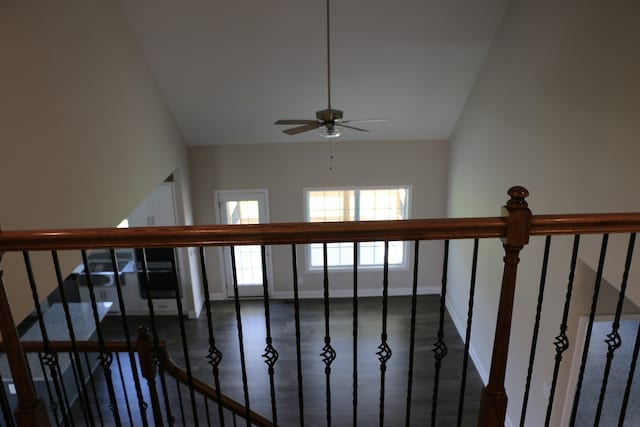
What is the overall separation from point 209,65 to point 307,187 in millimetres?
2704

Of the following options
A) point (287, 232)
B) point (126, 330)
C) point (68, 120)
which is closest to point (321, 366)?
point (68, 120)

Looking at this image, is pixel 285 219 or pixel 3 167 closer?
pixel 3 167

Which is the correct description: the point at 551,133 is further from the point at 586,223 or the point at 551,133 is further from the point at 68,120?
the point at 68,120

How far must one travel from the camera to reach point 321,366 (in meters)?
5.88

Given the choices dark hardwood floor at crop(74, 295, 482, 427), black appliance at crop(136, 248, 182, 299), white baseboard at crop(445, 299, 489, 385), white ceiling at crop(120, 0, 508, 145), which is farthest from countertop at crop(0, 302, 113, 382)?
white baseboard at crop(445, 299, 489, 385)

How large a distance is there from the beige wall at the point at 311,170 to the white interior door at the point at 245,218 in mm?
123

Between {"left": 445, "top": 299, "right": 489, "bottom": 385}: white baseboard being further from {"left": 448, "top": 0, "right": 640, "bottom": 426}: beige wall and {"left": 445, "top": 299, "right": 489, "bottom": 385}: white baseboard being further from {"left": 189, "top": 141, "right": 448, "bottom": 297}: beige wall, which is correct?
{"left": 189, "top": 141, "right": 448, "bottom": 297}: beige wall

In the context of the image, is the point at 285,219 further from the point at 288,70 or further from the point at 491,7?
the point at 491,7

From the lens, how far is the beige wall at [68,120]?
2.87 metres

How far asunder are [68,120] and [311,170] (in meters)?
4.19

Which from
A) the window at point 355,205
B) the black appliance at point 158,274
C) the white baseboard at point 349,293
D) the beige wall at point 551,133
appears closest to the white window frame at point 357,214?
the window at point 355,205

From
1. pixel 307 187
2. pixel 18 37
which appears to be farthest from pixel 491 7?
pixel 18 37

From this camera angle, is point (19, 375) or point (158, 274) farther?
point (158, 274)

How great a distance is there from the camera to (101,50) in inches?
162
